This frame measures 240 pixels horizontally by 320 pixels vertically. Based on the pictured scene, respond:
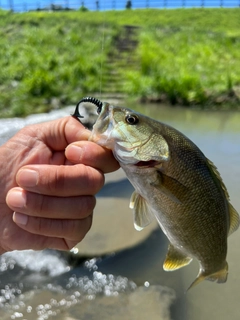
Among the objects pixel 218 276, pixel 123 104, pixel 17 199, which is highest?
pixel 17 199

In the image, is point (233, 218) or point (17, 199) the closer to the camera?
point (17, 199)

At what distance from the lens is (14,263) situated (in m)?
3.52

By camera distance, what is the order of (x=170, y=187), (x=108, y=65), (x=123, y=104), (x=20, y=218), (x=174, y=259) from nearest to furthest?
(x=170, y=187) → (x=20, y=218) → (x=174, y=259) → (x=123, y=104) → (x=108, y=65)

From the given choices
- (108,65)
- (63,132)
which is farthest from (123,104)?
(63,132)

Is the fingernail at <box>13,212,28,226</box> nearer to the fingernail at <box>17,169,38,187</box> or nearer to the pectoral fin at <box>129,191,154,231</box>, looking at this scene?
the fingernail at <box>17,169,38,187</box>

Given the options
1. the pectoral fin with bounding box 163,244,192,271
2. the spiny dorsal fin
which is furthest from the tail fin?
the spiny dorsal fin

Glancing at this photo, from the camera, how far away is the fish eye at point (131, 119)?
1740mm

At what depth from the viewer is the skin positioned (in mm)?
1733

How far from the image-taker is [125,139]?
1703mm

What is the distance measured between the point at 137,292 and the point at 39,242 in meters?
1.36

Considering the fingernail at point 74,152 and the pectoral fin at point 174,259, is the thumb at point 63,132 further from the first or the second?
the pectoral fin at point 174,259

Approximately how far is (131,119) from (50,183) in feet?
1.58

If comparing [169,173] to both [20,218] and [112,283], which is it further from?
[112,283]

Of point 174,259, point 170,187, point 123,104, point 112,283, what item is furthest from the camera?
point 123,104
